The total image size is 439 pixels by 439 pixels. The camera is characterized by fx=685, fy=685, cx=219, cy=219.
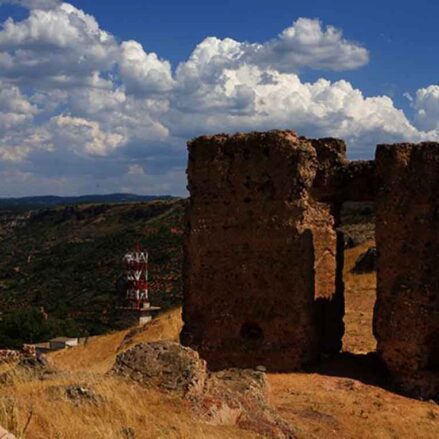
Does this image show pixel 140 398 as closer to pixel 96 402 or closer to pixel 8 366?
pixel 96 402

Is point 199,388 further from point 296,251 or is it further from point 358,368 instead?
point 358,368

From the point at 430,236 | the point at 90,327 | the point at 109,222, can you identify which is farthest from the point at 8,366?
the point at 109,222

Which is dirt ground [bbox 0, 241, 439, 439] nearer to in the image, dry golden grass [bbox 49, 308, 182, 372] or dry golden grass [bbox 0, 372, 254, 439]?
dry golden grass [bbox 0, 372, 254, 439]

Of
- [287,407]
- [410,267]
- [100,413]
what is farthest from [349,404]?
[100,413]

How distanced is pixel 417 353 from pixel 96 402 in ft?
27.2

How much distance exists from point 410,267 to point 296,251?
8.10 feet

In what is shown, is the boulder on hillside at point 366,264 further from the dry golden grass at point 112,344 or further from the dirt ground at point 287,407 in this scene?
the dry golden grass at point 112,344

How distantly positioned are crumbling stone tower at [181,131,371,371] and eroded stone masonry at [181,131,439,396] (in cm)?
2

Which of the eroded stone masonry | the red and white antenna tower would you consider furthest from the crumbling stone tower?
the red and white antenna tower

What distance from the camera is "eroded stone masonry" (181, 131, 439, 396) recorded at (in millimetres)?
14359

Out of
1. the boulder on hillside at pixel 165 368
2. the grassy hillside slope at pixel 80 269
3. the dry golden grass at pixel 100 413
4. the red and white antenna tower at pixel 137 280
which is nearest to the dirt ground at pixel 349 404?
the boulder on hillside at pixel 165 368

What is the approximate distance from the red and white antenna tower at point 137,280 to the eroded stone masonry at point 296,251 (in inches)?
1140

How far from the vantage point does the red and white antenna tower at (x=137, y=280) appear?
45156mm

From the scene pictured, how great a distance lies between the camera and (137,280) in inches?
1799
